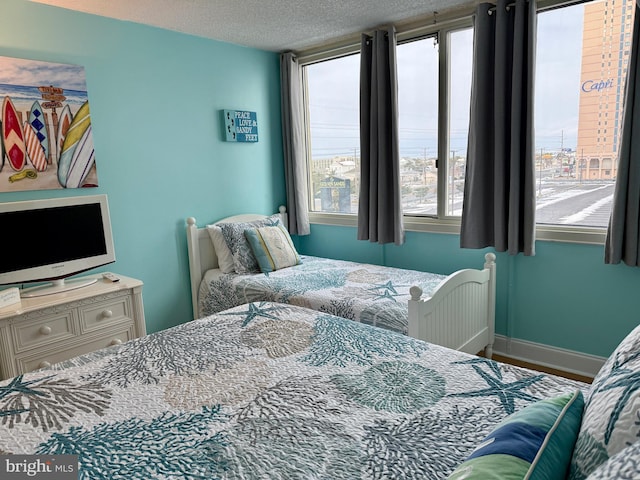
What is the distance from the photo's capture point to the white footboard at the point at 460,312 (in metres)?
2.18

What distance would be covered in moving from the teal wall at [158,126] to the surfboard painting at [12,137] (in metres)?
0.19

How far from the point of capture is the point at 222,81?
3.52 metres

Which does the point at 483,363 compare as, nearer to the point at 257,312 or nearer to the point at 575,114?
the point at 257,312

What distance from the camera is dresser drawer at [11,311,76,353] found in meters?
2.19

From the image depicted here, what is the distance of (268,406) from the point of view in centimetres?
127

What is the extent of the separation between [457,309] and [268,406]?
153 centimetres

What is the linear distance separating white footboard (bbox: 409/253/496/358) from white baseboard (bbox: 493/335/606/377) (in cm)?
22

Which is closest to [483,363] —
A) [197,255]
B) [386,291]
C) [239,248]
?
[386,291]

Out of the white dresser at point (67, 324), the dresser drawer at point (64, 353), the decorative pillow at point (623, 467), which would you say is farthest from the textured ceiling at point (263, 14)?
the decorative pillow at point (623, 467)

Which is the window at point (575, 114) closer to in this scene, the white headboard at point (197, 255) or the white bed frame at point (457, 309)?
the white bed frame at point (457, 309)

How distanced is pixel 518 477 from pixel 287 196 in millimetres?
3498

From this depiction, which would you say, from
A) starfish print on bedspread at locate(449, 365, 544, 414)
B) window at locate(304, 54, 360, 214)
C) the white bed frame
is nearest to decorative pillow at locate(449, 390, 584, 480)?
starfish print on bedspread at locate(449, 365, 544, 414)

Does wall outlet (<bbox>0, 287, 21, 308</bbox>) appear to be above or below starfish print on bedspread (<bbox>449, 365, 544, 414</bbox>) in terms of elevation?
above

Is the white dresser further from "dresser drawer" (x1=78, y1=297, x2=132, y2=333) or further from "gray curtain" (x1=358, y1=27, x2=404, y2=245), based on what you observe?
"gray curtain" (x1=358, y1=27, x2=404, y2=245)
